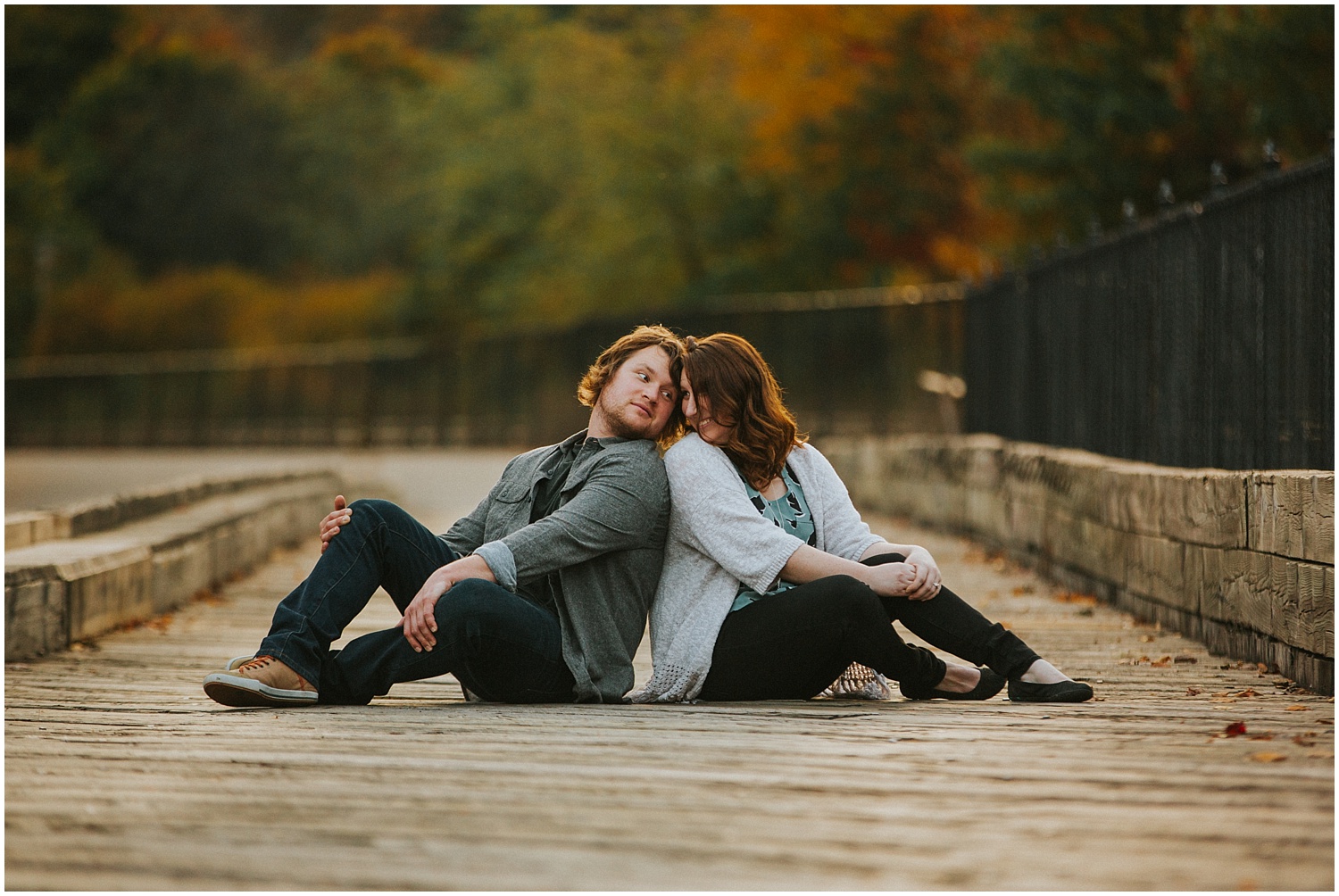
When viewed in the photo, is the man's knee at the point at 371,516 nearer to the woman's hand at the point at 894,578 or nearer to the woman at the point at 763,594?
the woman at the point at 763,594

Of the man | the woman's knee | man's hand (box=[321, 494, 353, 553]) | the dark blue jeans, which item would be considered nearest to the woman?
the woman's knee

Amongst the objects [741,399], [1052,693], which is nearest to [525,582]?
[741,399]

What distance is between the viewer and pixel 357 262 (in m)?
59.7

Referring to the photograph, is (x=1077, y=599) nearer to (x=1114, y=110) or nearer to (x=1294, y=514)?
(x=1294, y=514)

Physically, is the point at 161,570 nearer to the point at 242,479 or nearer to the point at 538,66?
the point at 242,479

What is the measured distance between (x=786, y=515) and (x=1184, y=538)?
7.68 feet

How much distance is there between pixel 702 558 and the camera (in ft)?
16.7

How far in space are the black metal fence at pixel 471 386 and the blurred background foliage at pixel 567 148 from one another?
2397 mm

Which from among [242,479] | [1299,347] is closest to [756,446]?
[1299,347]

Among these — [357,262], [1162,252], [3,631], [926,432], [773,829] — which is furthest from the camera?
[357,262]

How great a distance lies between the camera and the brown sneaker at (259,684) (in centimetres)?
493

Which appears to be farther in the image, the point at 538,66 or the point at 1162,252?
the point at 538,66

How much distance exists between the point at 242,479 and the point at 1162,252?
8.00 m

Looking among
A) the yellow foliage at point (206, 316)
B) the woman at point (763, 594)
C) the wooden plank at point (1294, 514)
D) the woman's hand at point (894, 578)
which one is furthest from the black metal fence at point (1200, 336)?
the yellow foliage at point (206, 316)
